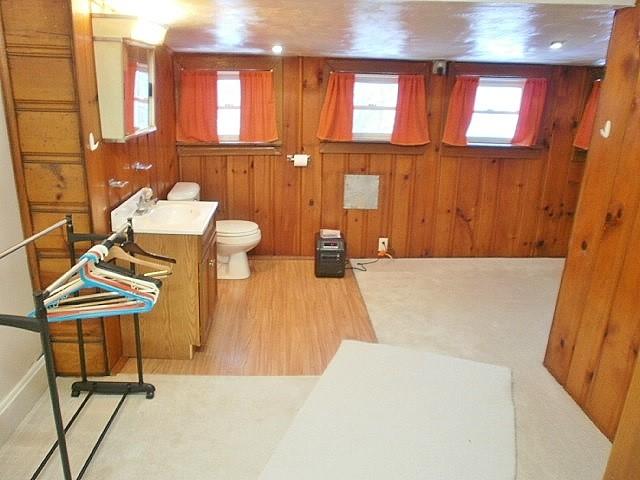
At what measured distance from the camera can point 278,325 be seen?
323cm

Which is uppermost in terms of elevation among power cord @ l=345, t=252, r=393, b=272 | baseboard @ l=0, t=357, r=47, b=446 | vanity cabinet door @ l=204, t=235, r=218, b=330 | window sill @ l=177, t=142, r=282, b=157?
window sill @ l=177, t=142, r=282, b=157

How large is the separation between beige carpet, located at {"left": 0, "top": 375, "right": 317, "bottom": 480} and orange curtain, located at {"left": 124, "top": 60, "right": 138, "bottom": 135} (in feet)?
4.45

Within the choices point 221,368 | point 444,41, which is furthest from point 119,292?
point 444,41

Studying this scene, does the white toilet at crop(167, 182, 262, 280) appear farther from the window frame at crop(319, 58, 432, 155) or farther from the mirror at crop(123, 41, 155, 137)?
the window frame at crop(319, 58, 432, 155)

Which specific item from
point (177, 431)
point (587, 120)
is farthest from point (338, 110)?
point (177, 431)

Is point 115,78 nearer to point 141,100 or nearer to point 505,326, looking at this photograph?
point 141,100

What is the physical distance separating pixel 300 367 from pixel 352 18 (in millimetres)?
1905

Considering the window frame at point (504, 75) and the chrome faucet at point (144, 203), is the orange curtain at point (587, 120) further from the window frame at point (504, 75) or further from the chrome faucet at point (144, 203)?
the chrome faucet at point (144, 203)

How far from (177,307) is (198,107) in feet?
6.85

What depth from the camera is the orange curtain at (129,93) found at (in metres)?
2.41

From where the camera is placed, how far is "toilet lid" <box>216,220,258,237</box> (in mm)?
3809


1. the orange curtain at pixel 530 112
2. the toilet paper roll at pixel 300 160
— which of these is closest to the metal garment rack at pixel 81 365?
the toilet paper roll at pixel 300 160

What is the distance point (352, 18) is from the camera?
2.37 metres

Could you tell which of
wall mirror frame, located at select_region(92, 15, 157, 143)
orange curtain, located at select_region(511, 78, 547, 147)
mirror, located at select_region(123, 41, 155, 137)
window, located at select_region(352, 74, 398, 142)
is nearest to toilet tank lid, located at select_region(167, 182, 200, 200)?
mirror, located at select_region(123, 41, 155, 137)
